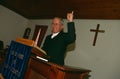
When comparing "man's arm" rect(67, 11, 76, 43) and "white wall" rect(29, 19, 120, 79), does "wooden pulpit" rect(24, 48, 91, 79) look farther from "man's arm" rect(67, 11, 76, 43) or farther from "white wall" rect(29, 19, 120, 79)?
"white wall" rect(29, 19, 120, 79)

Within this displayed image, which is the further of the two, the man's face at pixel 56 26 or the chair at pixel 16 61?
the man's face at pixel 56 26

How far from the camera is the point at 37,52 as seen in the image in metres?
2.62

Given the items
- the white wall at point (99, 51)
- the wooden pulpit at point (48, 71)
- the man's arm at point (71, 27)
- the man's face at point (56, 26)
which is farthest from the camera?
the white wall at point (99, 51)

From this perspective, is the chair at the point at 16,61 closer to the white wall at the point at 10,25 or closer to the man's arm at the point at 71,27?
the man's arm at the point at 71,27

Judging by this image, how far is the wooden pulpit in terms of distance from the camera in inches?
83.5

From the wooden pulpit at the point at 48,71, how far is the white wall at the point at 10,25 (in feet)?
14.1

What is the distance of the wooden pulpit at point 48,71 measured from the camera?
83.5 inches

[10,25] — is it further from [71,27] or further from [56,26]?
[71,27]

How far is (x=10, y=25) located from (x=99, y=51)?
3.96m

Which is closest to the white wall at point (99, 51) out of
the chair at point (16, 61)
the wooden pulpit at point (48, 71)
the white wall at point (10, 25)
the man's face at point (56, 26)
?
the man's face at point (56, 26)

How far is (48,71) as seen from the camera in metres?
2.35

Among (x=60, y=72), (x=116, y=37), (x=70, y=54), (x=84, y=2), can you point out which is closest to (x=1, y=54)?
(x=70, y=54)

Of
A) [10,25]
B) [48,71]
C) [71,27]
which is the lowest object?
[48,71]

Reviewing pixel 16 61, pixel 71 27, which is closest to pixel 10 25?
pixel 16 61
